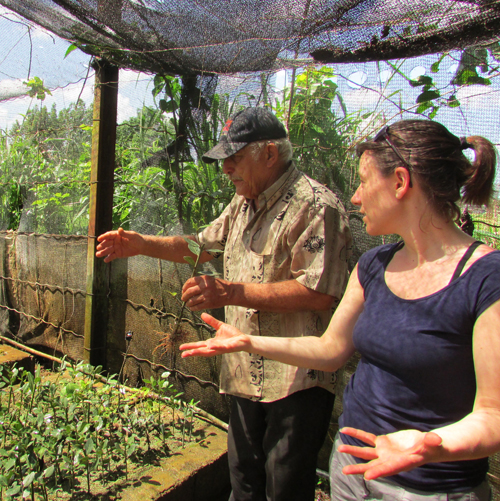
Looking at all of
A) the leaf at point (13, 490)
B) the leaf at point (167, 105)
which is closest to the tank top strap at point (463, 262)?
the leaf at point (13, 490)

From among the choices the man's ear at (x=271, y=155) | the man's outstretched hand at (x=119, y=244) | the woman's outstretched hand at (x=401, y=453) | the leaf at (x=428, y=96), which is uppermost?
the leaf at (x=428, y=96)

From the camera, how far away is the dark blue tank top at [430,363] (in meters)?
1.02

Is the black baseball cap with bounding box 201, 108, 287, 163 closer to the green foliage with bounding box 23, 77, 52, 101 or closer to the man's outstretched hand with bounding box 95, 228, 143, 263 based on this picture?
the man's outstretched hand with bounding box 95, 228, 143, 263

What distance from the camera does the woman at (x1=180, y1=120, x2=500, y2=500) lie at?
96 centimetres

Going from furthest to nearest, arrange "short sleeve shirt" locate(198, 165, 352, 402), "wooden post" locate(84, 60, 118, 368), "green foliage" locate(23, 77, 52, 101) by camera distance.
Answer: "green foliage" locate(23, 77, 52, 101)
"wooden post" locate(84, 60, 118, 368)
"short sleeve shirt" locate(198, 165, 352, 402)

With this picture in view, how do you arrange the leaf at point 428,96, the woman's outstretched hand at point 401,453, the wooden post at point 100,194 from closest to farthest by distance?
the woman's outstretched hand at point 401,453 < the leaf at point 428,96 < the wooden post at point 100,194

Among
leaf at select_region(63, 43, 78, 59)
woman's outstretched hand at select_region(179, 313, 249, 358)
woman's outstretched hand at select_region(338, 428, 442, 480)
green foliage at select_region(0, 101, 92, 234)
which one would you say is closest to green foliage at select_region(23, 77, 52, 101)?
green foliage at select_region(0, 101, 92, 234)

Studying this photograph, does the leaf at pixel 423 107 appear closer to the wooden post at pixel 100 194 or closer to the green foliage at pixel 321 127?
the green foliage at pixel 321 127

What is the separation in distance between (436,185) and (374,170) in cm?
17

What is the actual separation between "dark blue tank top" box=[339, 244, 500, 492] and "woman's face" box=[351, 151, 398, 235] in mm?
189

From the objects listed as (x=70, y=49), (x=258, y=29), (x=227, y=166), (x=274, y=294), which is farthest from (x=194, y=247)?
(x=70, y=49)

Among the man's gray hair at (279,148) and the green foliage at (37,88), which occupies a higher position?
the green foliage at (37,88)

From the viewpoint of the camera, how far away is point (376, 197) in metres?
1.20

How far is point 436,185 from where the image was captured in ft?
3.67
